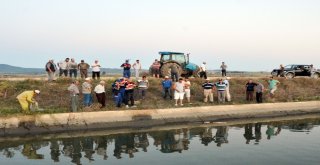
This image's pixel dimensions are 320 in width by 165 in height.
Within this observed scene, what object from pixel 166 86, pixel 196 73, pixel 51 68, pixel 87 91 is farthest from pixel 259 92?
pixel 51 68

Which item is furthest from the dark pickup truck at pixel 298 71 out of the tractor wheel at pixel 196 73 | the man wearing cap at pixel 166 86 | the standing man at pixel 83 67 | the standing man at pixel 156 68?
the standing man at pixel 83 67

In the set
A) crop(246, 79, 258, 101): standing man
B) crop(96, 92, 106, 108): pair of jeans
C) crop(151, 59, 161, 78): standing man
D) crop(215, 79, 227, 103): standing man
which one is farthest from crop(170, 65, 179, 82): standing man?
crop(96, 92, 106, 108): pair of jeans

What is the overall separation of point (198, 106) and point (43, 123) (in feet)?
30.3

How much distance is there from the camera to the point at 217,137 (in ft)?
60.8

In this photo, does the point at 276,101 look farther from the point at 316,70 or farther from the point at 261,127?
the point at 316,70

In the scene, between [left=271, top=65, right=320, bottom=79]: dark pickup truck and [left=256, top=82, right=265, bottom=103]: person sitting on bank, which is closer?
[left=256, top=82, right=265, bottom=103]: person sitting on bank

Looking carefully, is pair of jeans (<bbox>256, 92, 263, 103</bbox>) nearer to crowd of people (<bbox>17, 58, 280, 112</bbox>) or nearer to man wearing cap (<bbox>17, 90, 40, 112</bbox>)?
crowd of people (<bbox>17, 58, 280, 112</bbox>)

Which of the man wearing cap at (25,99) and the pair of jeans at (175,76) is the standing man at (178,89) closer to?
the pair of jeans at (175,76)

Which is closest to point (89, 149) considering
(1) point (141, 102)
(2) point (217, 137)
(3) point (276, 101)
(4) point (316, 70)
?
(2) point (217, 137)

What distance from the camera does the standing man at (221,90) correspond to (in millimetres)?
25475

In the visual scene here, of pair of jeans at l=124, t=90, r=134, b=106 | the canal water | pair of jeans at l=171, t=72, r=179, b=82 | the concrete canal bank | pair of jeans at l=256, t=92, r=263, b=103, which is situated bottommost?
the canal water

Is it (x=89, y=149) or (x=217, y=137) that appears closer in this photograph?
(x=89, y=149)

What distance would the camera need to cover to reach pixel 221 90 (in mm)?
25594

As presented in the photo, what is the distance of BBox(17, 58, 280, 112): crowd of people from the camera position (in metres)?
22.0
